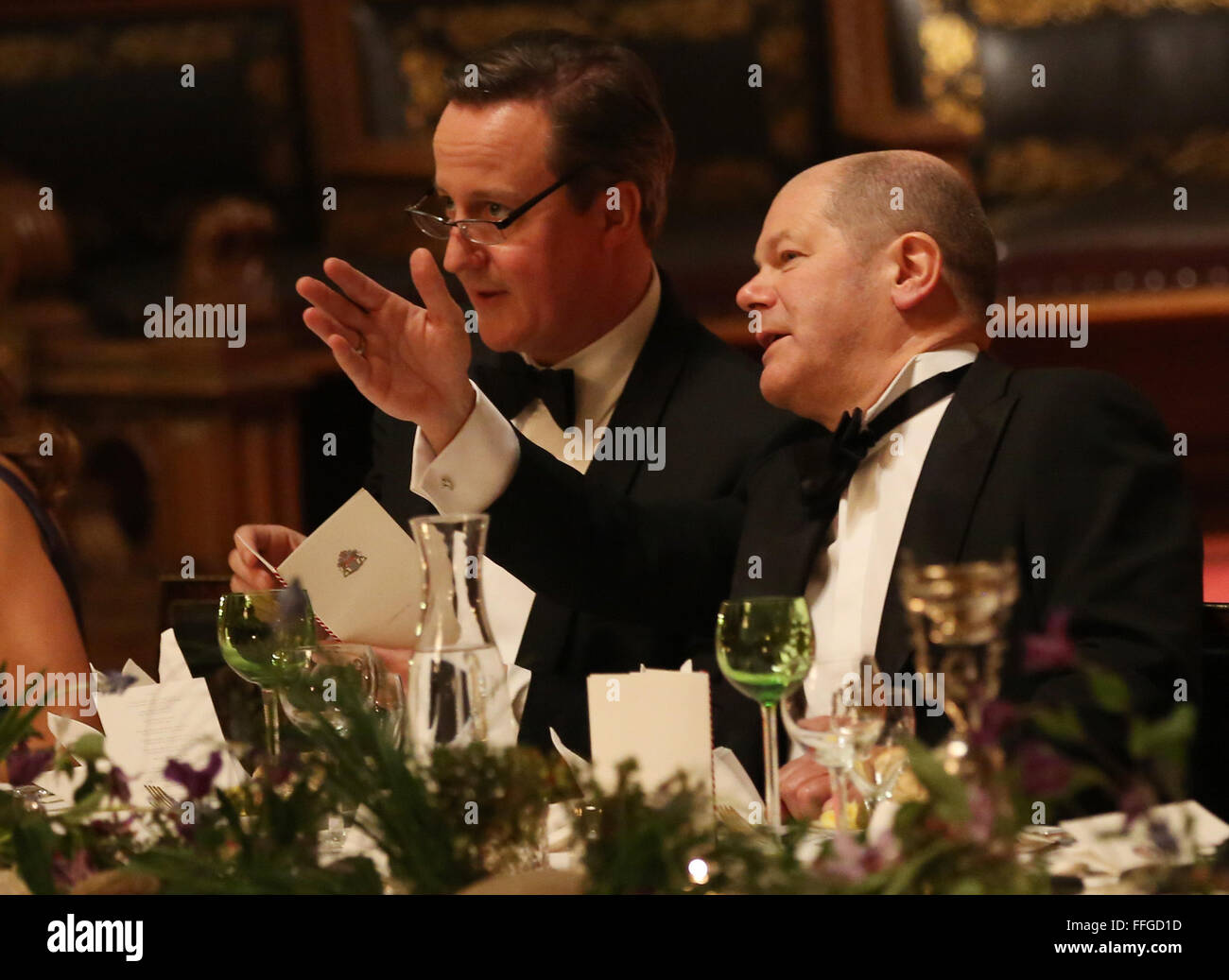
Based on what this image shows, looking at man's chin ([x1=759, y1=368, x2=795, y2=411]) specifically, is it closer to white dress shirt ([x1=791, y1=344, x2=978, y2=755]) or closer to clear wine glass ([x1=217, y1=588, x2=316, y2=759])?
white dress shirt ([x1=791, y1=344, x2=978, y2=755])

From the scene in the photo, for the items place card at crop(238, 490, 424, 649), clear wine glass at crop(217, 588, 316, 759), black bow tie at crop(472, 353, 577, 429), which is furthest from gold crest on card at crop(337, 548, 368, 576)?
black bow tie at crop(472, 353, 577, 429)

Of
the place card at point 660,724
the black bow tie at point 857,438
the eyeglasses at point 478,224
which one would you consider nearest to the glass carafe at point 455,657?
the place card at point 660,724

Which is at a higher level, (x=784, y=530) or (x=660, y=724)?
(x=784, y=530)

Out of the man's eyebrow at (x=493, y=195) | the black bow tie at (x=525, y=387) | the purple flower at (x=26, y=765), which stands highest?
the man's eyebrow at (x=493, y=195)

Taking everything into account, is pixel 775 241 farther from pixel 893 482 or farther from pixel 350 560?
pixel 350 560

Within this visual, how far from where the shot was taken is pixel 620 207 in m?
2.72

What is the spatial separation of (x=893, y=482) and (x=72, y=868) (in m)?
1.28

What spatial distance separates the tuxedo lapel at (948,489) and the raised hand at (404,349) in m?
0.57

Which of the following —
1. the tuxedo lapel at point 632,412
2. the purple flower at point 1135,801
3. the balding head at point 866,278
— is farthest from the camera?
the tuxedo lapel at point 632,412

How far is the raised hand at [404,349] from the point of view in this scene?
189 centimetres

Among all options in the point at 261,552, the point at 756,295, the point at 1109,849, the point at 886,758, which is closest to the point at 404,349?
the point at 261,552

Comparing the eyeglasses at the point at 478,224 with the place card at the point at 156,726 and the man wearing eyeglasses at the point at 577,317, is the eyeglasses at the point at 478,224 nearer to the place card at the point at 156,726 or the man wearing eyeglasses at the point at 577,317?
the man wearing eyeglasses at the point at 577,317
